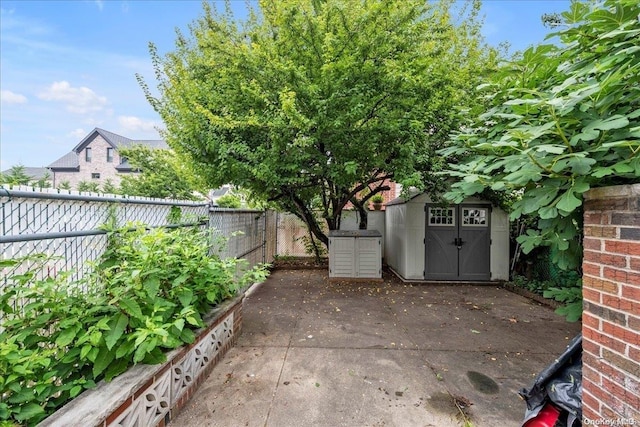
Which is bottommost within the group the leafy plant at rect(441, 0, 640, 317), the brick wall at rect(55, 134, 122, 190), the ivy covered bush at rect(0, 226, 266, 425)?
the ivy covered bush at rect(0, 226, 266, 425)

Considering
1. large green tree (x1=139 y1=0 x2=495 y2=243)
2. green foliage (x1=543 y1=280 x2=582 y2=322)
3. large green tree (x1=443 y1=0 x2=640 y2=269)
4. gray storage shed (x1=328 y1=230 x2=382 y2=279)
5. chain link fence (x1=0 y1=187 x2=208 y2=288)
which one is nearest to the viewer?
large green tree (x1=443 y1=0 x2=640 y2=269)

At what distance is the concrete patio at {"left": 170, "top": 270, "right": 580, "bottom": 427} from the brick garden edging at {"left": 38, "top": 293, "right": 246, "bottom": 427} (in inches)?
5.7

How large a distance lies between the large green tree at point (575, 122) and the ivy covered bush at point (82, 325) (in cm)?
222

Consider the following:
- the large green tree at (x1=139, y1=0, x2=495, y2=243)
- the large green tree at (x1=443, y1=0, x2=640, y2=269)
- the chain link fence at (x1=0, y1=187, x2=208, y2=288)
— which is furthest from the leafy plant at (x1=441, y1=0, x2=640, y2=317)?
the large green tree at (x1=139, y1=0, x2=495, y2=243)

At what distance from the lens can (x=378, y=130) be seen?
16.6ft

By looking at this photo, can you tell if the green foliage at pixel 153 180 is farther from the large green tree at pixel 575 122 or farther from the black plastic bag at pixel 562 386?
the black plastic bag at pixel 562 386

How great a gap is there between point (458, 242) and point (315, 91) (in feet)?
15.0

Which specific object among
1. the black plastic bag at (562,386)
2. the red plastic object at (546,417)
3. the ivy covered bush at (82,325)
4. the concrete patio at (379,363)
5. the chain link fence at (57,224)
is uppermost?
the chain link fence at (57,224)

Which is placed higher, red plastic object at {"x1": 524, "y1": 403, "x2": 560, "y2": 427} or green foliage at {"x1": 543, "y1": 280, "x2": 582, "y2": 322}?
green foliage at {"x1": 543, "y1": 280, "x2": 582, "y2": 322}

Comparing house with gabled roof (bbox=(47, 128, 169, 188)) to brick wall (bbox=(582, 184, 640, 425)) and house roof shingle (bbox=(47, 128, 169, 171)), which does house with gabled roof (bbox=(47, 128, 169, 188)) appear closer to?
house roof shingle (bbox=(47, 128, 169, 171))

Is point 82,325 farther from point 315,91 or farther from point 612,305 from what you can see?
point 315,91

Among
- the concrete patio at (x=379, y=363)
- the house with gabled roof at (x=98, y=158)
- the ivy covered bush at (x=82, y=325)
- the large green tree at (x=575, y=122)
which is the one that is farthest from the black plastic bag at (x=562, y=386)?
the house with gabled roof at (x=98, y=158)

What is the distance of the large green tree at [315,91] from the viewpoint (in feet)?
15.0

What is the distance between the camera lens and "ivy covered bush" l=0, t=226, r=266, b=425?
1.40 m
